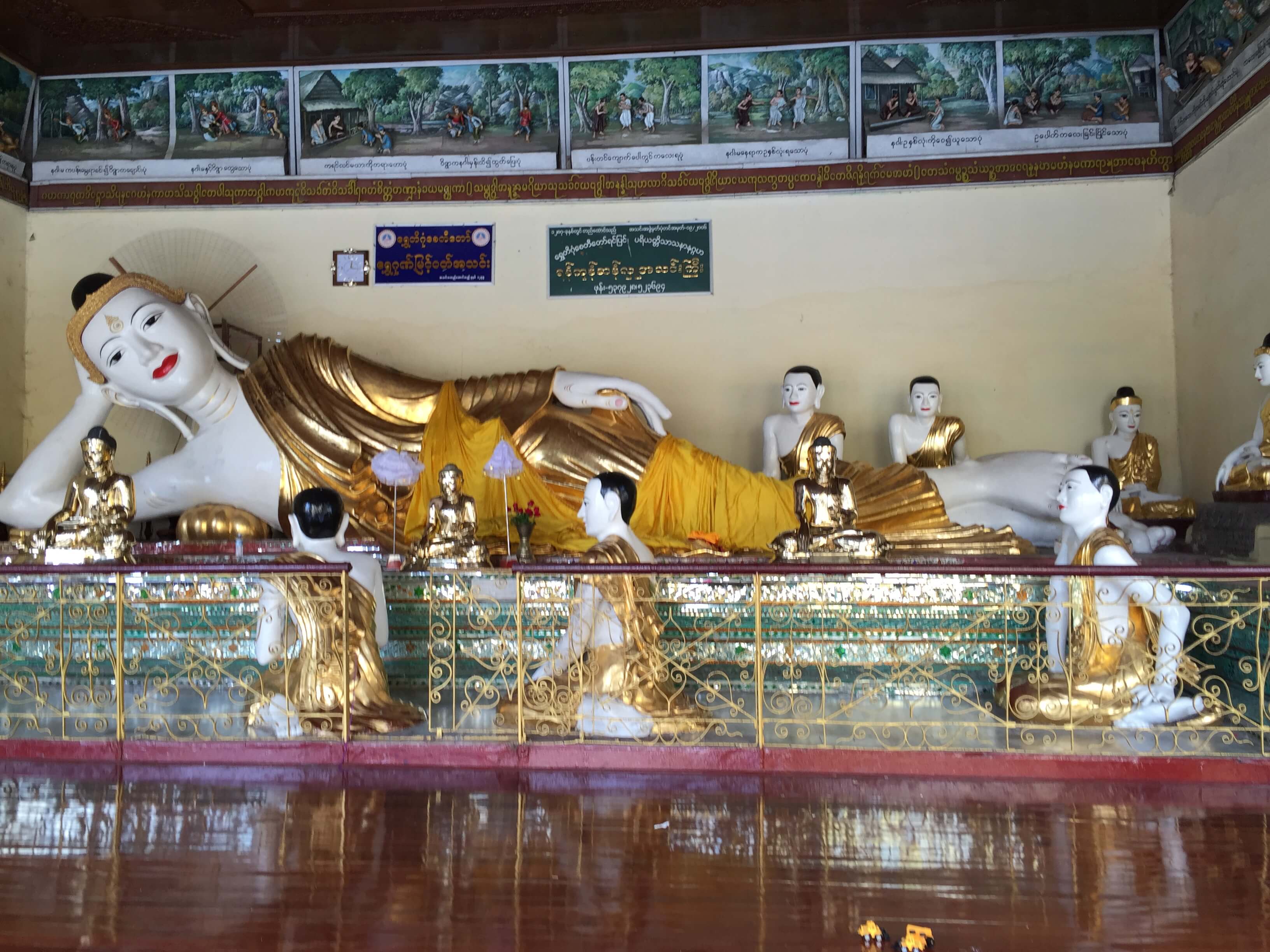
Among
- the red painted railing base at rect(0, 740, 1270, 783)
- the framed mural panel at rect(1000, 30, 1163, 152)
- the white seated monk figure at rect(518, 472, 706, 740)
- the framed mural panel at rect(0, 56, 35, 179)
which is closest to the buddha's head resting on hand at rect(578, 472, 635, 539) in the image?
the white seated monk figure at rect(518, 472, 706, 740)

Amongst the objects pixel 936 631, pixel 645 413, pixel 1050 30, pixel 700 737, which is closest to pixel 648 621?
pixel 700 737

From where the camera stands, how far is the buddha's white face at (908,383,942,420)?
6.26m

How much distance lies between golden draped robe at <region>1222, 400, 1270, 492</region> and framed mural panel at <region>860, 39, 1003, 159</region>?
2.51 metres

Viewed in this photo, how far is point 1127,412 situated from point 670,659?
12.7 ft

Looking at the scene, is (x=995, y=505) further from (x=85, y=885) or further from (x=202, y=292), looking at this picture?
(x=202, y=292)

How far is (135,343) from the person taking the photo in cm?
559

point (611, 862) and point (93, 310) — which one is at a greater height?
point (93, 310)

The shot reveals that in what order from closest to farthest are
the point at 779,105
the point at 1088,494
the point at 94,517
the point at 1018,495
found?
the point at 1088,494 → the point at 94,517 → the point at 1018,495 → the point at 779,105

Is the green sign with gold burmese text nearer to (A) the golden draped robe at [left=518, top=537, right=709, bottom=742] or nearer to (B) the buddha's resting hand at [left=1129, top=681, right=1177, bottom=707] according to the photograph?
(A) the golden draped robe at [left=518, top=537, right=709, bottom=742]

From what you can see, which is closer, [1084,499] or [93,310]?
[1084,499]

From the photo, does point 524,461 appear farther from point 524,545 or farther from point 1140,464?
point 1140,464

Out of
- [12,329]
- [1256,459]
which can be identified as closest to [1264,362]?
[1256,459]

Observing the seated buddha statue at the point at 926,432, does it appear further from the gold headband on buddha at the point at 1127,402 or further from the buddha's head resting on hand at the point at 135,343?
the buddha's head resting on hand at the point at 135,343

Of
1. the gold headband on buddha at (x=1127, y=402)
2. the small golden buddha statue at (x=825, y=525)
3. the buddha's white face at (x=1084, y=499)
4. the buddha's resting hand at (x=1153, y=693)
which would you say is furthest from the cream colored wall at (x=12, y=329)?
the gold headband on buddha at (x=1127, y=402)
